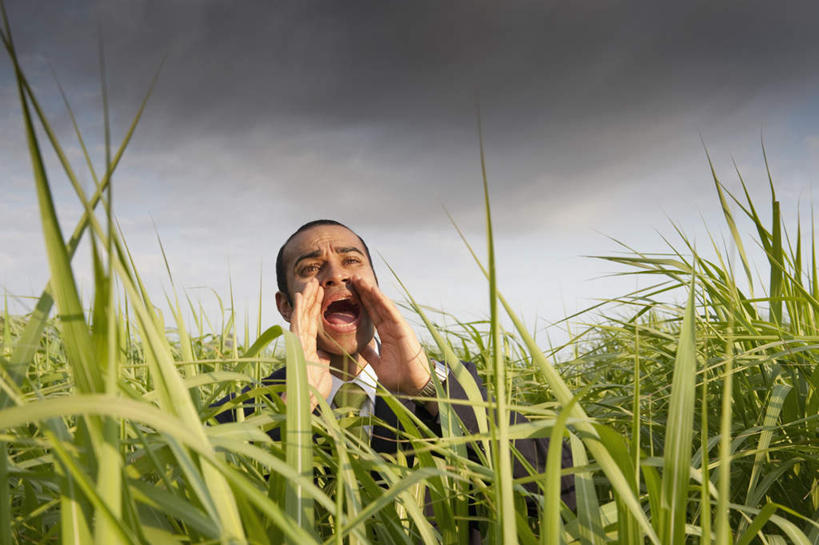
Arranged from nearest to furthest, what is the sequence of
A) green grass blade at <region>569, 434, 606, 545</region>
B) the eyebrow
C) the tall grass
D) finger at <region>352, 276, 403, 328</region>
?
1. the tall grass
2. green grass blade at <region>569, 434, 606, 545</region>
3. finger at <region>352, 276, 403, 328</region>
4. the eyebrow

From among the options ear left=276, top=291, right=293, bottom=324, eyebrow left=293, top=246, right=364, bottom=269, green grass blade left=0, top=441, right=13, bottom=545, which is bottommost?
green grass blade left=0, top=441, right=13, bottom=545

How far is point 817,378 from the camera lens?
1349 mm

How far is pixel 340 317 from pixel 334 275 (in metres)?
0.18

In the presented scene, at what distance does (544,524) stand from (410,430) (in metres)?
0.43

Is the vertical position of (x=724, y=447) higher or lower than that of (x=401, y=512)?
higher

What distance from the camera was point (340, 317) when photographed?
224 cm

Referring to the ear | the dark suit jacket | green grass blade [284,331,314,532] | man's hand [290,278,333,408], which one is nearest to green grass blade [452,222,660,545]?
green grass blade [284,331,314,532]

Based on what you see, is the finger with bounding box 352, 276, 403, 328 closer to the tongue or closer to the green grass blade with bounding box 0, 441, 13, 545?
the tongue

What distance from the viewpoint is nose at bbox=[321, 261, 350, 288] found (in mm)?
2268

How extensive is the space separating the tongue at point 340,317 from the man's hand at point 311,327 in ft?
0.48

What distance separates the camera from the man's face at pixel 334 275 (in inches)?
87.1

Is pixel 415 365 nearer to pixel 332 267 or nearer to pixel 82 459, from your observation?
pixel 332 267

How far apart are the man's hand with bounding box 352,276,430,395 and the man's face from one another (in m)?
0.16

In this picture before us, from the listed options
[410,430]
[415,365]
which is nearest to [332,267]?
[415,365]
